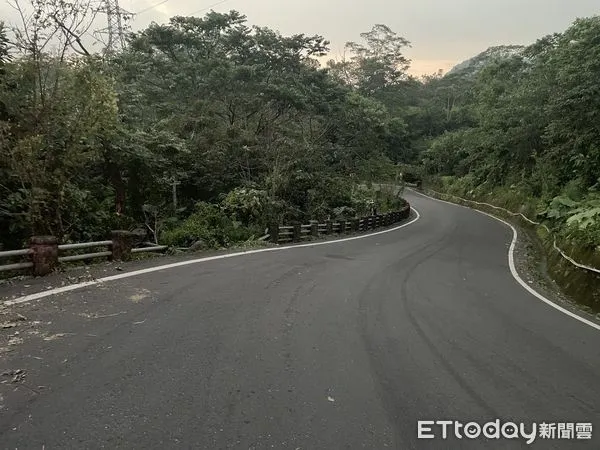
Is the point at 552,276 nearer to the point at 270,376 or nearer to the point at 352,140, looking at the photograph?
the point at 270,376

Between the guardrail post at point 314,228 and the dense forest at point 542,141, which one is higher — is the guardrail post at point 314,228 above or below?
below

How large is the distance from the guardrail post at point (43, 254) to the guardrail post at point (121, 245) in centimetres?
186

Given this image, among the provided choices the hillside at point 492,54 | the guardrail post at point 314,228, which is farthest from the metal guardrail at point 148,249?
the hillside at point 492,54

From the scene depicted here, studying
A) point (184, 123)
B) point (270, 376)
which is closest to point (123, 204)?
point (184, 123)

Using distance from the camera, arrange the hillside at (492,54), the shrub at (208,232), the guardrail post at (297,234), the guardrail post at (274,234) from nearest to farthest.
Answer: the shrub at (208,232) → the guardrail post at (274,234) → the guardrail post at (297,234) → the hillside at (492,54)

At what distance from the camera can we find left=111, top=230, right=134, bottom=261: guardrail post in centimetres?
1049

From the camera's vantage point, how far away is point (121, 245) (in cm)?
1059

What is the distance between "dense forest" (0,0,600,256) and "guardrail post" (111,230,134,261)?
165cm

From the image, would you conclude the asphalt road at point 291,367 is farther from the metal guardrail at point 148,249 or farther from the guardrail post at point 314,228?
the guardrail post at point 314,228

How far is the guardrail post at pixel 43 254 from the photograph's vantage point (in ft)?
27.5

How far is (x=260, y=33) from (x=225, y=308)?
2788cm

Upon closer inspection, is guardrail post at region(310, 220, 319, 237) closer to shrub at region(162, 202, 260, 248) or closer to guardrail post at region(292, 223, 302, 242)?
guardrail post at region(292, 223, 302, 242)

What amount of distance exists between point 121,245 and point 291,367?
6.82m

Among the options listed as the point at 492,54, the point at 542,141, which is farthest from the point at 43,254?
the point at 492,54
